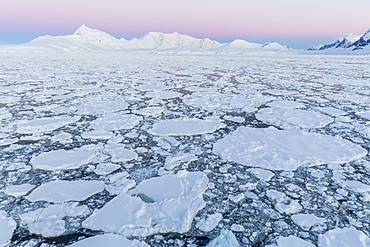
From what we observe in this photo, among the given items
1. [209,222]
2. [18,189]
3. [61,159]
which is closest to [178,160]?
[209,222]

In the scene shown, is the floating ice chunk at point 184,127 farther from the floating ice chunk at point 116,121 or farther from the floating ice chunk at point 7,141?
the floating ice chunk at point 7,141

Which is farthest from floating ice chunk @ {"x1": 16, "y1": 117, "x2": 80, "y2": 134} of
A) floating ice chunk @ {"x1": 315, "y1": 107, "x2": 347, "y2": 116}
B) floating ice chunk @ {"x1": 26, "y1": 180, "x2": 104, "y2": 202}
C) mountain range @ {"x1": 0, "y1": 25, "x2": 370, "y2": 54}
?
mountain range @ {"x1": 0, "y1": 25, "x2": 370, "y2": 54}

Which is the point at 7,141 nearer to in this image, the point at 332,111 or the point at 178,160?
the point at 178,160

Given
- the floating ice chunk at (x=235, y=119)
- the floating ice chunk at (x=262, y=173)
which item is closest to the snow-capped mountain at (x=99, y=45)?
the floating ice chunk at (x=235, y=119)

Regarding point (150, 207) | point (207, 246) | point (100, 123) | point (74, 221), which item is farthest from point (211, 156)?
point (100, 123)

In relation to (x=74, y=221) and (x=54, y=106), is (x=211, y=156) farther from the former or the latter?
(x=54, y=106)

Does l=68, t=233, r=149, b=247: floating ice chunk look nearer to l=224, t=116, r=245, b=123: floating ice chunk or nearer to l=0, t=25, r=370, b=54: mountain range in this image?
l=224, t=116, r=245, b=123: floating ice chunk
